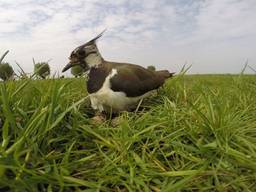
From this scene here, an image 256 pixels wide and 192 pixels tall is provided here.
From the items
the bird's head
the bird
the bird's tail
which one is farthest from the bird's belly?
the bird's tail

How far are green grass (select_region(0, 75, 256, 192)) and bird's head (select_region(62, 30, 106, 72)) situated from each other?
0.80 metres

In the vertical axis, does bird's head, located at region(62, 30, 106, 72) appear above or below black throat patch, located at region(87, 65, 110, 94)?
above

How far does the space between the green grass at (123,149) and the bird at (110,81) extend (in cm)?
48

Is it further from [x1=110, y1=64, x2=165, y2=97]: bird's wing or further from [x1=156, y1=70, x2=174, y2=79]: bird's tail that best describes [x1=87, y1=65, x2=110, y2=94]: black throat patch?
[x1=156, y1=70, x2=174, y2=79]: bird's tail

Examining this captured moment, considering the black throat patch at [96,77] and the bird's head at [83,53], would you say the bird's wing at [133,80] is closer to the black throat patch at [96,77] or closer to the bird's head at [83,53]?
the black throat patch at [96,77]

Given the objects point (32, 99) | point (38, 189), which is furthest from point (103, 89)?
point (38, 189)

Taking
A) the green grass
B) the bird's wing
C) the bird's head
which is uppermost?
the bird's head

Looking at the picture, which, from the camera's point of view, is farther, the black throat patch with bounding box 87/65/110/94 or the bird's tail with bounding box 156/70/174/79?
the bird's tail with bounding box 156/70/174/79

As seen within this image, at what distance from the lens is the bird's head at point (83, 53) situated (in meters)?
3.95

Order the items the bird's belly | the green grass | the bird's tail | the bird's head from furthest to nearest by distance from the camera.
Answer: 1. the bird's tail
2. the bird's head
3. the bird's belly
4. the green grass

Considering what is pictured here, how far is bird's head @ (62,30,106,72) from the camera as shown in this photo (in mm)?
3947

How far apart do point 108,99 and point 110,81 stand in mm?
164

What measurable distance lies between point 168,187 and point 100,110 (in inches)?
62.4

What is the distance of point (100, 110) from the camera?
3.76 meters
